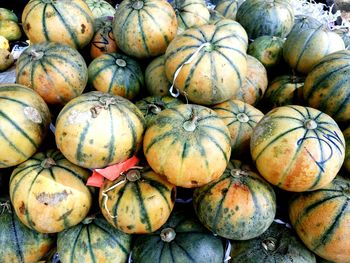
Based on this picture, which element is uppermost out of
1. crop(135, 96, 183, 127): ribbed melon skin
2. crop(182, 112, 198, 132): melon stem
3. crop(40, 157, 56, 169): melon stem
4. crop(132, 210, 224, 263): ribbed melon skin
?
crop(182, 112, 198, 132): melon stem

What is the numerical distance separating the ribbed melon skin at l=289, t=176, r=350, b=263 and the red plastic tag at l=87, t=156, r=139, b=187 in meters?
1.00

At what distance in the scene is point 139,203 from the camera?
190cm

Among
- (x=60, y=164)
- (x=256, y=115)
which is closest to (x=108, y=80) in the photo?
(x=60, y=164)

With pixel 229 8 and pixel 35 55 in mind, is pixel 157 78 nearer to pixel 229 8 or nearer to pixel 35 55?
pixel 35 55

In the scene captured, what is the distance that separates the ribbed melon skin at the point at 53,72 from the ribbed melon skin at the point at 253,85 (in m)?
1.11

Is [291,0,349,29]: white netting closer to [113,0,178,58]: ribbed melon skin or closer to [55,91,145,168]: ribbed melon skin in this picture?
[113,0,178,58]: ribbed melon skin

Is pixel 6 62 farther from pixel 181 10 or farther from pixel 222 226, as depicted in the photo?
pixel 222 226

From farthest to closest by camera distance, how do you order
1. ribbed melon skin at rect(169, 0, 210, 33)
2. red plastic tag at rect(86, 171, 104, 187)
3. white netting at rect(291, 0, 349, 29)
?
white netting at rect(291, 0, 349, 29) < ribbed melon skin at rect(169, 0, 210, 33) < red plastic tag at rect(86, 171, 104, 187)

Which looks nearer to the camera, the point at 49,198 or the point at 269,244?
the point at 49,198

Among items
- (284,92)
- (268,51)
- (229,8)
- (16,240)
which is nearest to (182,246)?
(16,240)

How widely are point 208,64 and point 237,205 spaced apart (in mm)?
832

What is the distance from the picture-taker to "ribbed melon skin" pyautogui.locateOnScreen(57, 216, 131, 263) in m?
2.05

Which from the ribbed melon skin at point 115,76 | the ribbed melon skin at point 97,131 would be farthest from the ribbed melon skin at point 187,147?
the ribbed melon skin at point 115,76

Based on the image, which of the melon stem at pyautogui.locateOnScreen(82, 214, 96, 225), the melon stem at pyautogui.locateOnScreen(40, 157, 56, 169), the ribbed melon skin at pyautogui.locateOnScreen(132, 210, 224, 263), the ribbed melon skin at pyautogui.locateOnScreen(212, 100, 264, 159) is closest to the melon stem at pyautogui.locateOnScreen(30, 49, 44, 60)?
the melon stem at pyautogui.locateOnScreen(40, 157, 56, 169)
